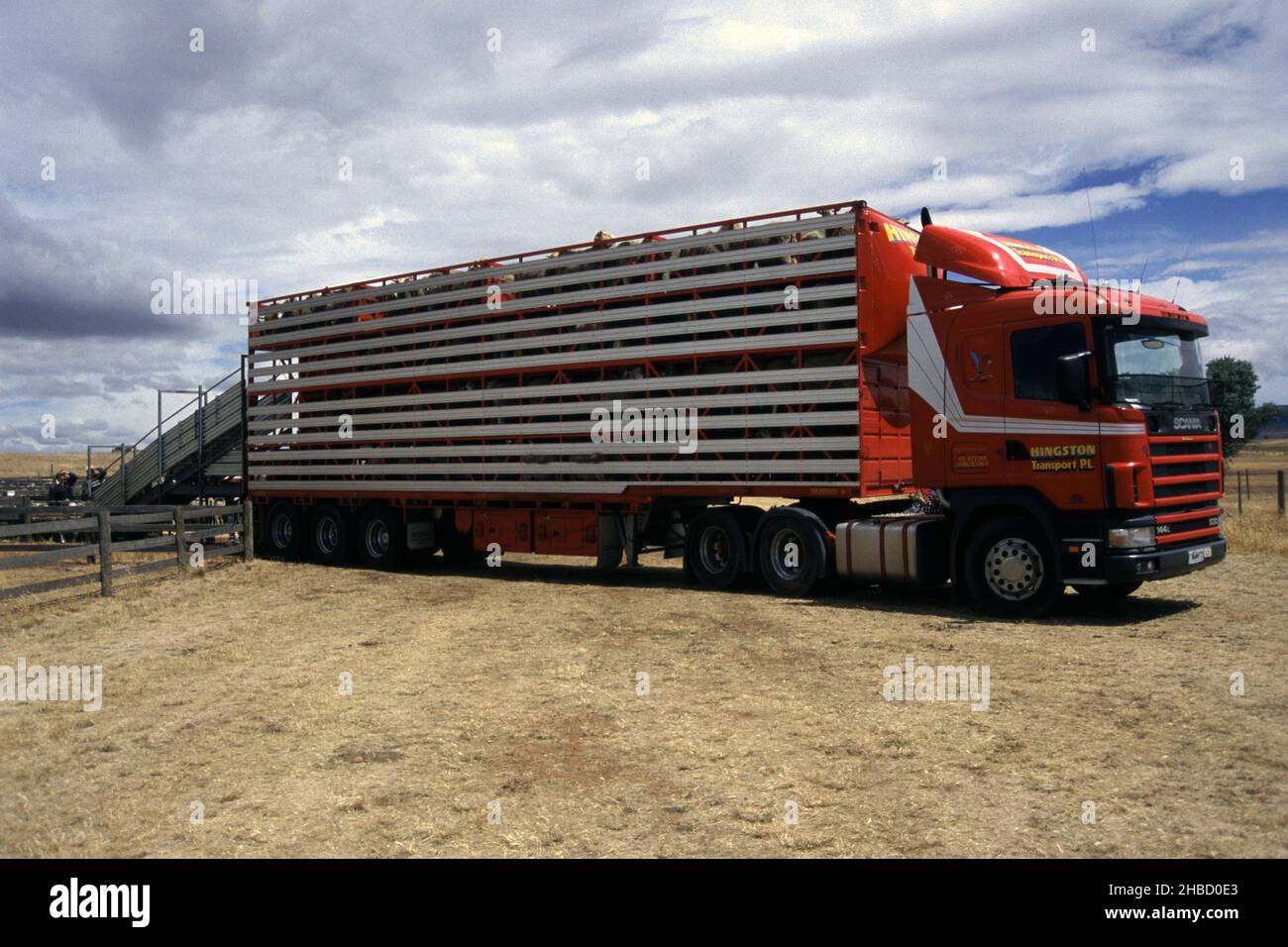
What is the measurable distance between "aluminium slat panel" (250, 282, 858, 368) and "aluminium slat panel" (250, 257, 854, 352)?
15cm

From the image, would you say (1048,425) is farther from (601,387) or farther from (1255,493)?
(1255,493)

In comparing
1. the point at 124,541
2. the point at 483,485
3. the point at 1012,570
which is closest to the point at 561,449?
the point at 483,485

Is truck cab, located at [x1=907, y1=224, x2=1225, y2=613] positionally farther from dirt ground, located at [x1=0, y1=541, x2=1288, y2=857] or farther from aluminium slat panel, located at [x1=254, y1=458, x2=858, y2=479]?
aluminium slat panel, located at [x1=254, y1=458, x2=858, y2=479]

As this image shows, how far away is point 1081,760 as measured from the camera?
565cm

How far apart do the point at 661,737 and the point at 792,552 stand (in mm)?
6417

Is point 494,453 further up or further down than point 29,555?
further up

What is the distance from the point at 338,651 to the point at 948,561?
6.99 metres

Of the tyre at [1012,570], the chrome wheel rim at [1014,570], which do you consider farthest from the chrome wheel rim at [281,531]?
the chrome wheel rim at [1014,570]

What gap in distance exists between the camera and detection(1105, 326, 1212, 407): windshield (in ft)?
32.1

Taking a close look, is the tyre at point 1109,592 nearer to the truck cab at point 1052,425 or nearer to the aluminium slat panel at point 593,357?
the truck cab at point 1052,425

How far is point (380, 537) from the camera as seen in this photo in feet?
58.2
